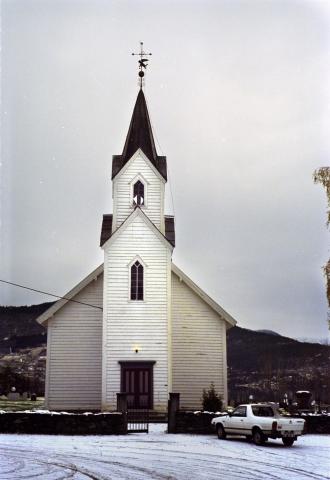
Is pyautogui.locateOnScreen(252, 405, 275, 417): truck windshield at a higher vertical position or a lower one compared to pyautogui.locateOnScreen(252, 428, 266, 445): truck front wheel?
higher

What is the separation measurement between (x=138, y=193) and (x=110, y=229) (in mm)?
2037

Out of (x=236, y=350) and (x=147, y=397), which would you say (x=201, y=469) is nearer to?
(x=147, y=397)

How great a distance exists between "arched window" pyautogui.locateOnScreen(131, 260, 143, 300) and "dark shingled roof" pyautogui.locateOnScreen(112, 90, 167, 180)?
14.9 feet

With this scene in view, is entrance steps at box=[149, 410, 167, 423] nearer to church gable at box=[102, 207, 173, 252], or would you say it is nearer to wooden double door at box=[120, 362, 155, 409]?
wooden double door at box=[120, 362, 155, 409]

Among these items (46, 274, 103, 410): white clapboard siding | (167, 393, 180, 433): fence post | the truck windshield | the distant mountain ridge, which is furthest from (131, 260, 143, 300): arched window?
the distant mountain ridge

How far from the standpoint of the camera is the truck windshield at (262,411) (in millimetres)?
17516

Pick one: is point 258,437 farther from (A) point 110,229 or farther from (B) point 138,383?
(A) point 110,229

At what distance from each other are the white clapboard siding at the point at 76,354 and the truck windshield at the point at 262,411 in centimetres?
1067

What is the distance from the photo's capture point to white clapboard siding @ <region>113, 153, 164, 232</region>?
89.6 ft

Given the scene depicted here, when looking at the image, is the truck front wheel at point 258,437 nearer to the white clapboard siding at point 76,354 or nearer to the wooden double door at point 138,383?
the wooden double door at point 138,383

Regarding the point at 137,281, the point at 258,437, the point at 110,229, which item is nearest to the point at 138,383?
the point at 137,281

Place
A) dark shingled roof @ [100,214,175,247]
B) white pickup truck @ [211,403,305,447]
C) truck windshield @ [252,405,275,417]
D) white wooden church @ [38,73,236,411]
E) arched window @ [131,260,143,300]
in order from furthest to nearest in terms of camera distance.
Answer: dark shingled roof @ [100,214,175,247]
arched window @ [131,260,143,300]
white wooden church @ [38,73,236,411]
truck windshield @ [252,405,275,417]
white pickup truck @ [211,403,305,447]

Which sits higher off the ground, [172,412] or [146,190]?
[146,190]

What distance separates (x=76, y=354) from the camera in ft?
90.7
